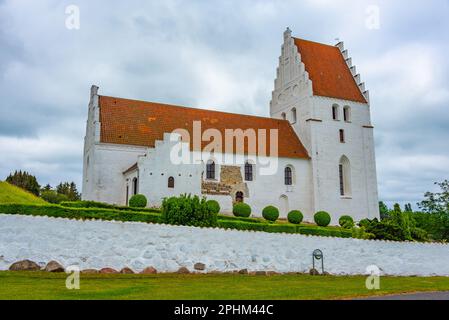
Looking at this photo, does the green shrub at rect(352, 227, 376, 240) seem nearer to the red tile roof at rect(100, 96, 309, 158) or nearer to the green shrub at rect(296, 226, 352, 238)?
the green shrub at rect(296, 226, 352, 238)

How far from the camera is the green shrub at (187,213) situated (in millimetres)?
16156

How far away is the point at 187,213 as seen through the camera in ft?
53.1

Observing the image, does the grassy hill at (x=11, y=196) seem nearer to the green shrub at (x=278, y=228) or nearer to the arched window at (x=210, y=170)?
the green shrub at (x=278, y=228)

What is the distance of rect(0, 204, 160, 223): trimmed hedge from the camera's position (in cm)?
1432

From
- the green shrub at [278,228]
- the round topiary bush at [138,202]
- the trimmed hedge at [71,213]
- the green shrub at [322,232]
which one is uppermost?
the round topiary bush at [138,202]

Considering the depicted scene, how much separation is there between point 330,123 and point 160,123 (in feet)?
45.1

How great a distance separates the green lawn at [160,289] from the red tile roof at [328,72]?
25.0m

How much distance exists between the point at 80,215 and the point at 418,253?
550 inches

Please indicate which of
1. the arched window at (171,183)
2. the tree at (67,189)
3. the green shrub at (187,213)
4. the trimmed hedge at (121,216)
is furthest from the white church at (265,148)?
the tree at (67,189)

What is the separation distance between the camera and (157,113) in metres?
32.5

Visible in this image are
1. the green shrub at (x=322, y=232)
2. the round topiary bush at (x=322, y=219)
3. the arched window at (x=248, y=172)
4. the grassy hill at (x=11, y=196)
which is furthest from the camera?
the arched window at (x=248, y=172)

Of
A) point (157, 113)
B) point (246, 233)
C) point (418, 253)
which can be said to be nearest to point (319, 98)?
point (157, 113)
